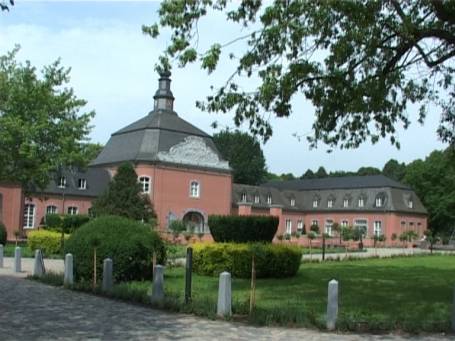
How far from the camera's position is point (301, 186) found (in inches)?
2972

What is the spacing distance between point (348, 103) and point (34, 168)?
976 inches

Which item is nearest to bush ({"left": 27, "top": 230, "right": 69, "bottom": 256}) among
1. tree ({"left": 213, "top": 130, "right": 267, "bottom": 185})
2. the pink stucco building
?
the pink stucco building

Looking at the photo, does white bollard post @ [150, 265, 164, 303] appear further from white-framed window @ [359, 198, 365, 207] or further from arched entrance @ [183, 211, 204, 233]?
white-framed window @ [359, 198, 365, 207]

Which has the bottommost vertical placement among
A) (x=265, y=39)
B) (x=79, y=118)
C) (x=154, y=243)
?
(x=154, y=243)

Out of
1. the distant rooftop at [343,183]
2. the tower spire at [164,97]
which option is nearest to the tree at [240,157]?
the distant rooftop at [343,183]

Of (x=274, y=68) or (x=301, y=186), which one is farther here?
(x=301, y=186)

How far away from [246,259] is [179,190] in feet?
119

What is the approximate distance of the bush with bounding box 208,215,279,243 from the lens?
18.2 meters

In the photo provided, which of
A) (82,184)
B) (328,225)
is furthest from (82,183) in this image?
(328,225)

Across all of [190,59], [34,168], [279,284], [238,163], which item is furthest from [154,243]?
[238,163]

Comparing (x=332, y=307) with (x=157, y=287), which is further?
(x=157, y=287)

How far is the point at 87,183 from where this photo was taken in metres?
53.6

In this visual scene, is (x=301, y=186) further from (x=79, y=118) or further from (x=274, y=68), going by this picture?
(x=274, y=68)

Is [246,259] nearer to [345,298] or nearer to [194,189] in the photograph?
[345,298]
